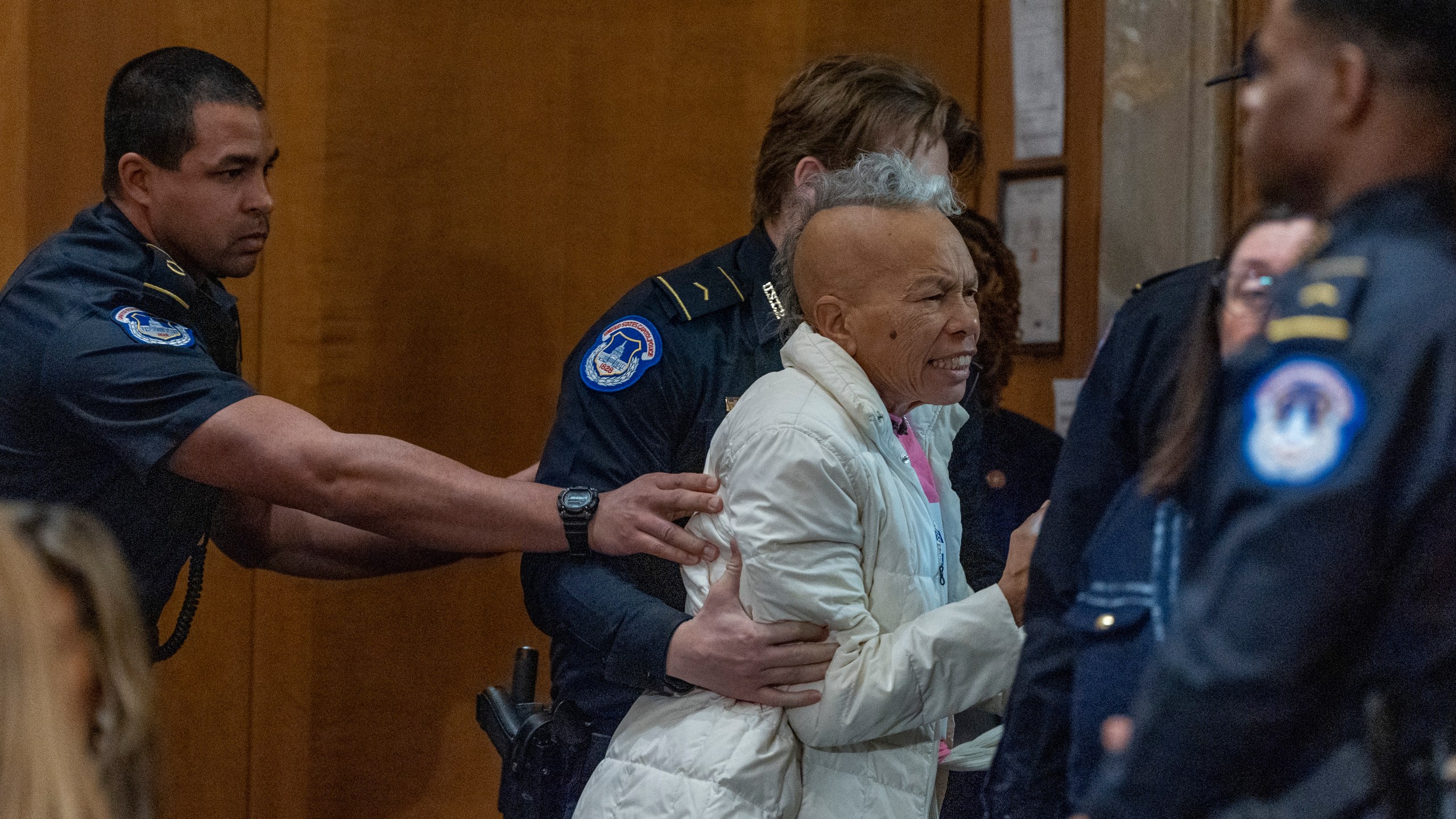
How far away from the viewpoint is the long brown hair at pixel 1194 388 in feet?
3.02

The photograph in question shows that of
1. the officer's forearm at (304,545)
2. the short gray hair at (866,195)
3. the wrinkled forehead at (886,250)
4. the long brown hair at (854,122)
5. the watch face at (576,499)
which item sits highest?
the long brown hair at (854,122)

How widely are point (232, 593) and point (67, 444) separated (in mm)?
978

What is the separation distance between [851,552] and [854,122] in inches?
28.7

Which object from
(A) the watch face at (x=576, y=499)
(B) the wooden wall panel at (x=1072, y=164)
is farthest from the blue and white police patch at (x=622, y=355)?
(B) the wooden wall panel at (x=1072, y=164)

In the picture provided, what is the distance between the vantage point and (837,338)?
5.72 ft

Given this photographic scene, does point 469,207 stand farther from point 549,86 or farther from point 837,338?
point 837,338

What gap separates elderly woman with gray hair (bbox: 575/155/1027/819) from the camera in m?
1.55

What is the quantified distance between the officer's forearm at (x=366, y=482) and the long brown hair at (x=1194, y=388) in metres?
1.11

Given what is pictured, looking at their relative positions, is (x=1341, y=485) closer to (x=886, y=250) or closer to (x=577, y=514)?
(x=886, y=250)

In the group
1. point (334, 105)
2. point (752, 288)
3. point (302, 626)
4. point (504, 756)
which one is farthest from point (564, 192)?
point (504, 756)

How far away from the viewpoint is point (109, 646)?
973 millimetres

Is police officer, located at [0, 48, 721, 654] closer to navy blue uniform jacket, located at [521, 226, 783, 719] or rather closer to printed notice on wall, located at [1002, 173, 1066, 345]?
navy blue uniform jacket, located at [521, 226, 783, 719]

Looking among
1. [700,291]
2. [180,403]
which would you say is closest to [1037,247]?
[700,291]

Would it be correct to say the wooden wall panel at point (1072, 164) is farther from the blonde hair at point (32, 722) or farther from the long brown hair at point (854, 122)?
the blonde hair at point (32, 722)
